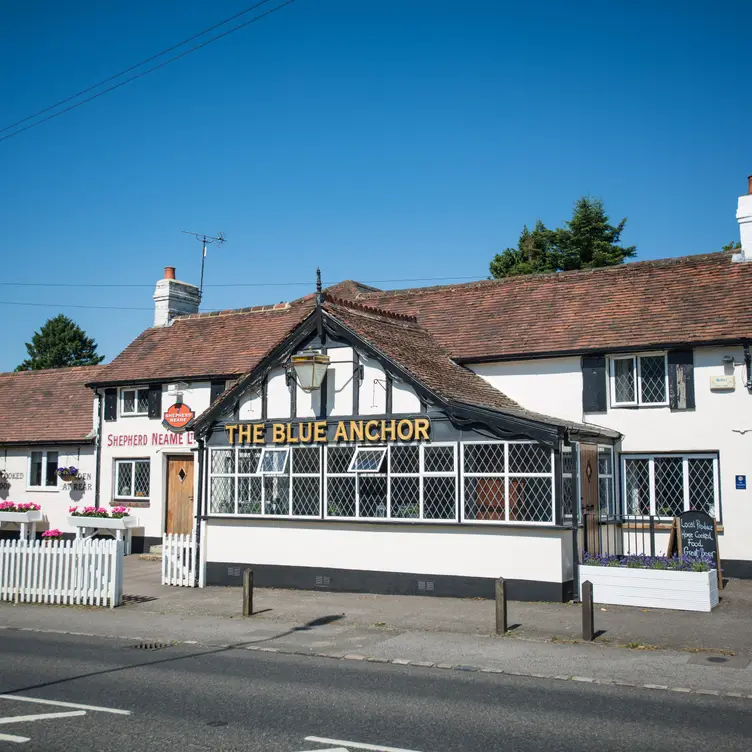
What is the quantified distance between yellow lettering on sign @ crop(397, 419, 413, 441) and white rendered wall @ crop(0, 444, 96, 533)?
41.0 feet

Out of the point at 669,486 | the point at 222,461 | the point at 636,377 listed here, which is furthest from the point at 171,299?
the point at 669,486

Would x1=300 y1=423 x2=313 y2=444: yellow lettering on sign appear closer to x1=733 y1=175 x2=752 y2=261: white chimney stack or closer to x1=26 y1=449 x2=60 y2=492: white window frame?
x1=733 y1=175 x2=752 y2=261: white chimney stack

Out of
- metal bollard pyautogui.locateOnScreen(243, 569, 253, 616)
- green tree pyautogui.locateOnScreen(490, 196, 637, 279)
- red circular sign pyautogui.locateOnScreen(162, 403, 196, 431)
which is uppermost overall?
green tree pyautogui.locateOnScreen(490, 196, 637, 279)

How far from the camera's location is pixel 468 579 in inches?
630

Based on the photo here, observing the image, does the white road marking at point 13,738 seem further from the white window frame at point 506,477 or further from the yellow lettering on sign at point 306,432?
the yellow lettering on sign at point 306,432

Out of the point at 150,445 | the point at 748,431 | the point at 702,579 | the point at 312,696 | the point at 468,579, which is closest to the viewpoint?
the point at 312,696

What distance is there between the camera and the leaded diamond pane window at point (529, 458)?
1555 centimetres

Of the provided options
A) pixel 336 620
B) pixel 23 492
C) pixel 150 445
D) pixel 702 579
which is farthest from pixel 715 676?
pixel 23 492

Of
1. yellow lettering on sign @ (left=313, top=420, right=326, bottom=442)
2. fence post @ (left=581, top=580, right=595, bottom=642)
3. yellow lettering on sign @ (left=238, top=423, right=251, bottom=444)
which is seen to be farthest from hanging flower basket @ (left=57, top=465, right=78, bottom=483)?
fence post @ (left=581, top=580, right=595, bottom=642)

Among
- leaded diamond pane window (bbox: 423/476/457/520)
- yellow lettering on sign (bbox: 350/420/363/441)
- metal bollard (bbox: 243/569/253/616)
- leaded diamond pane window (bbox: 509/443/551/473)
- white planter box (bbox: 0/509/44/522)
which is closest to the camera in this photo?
metal bollard (bbox: 243/569/253/616)

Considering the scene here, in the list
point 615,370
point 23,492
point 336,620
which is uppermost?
point 615,370

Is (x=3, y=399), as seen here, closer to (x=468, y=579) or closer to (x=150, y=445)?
(x=150, y=445)

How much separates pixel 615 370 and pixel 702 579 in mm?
5814

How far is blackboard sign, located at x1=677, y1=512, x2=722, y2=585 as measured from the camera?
1593cm
